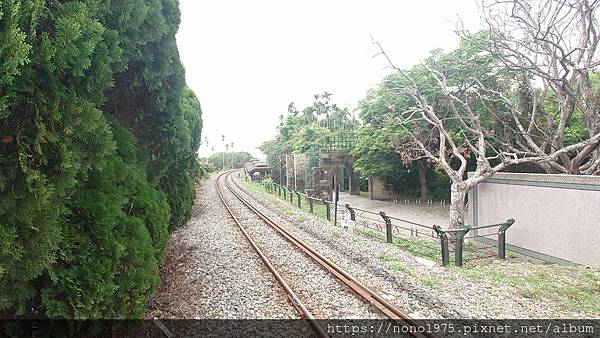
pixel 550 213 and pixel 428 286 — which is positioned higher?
pixel 550 213

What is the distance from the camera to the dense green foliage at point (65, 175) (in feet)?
7.62

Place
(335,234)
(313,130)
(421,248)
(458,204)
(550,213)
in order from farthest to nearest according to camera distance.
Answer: (313,130) → (458,204) → (335,234) → (421,248) → (550,213)

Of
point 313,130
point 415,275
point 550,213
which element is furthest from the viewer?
point 313,130

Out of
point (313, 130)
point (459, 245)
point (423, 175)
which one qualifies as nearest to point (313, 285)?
point (459, 245)

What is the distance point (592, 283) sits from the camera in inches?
240

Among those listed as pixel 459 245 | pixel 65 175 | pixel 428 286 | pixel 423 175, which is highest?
pixel 65 175

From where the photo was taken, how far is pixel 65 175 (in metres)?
2.55

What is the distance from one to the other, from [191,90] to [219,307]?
12497 mm

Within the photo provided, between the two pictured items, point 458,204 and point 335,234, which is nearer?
point 335,234

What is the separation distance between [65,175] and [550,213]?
9.59 m

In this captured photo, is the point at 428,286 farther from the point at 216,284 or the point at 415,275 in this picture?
the point at 216,284

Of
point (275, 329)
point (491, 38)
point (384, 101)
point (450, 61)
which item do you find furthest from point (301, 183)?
point (275, 329)

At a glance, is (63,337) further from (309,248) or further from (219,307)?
(309,248)

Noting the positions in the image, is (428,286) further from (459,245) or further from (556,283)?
(556,283)
